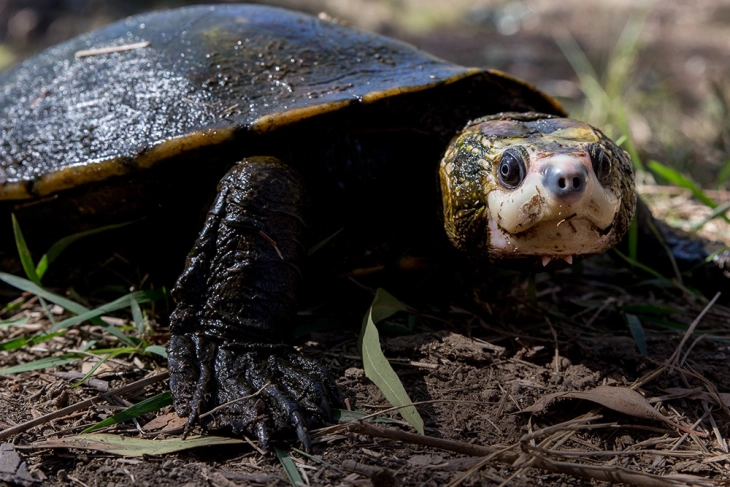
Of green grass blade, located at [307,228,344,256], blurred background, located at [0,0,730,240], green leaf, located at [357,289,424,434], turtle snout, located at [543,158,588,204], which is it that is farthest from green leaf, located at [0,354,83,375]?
blurred background, located at [0,0,730,240]

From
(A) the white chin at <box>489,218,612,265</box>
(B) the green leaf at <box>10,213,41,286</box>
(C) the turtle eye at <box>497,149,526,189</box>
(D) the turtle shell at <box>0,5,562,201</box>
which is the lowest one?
(B) the green leaf at <box>10,213,41,286</box>

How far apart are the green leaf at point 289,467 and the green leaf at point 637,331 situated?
1.22 meters

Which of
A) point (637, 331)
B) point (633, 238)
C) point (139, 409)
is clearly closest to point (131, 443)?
point (139, 409)

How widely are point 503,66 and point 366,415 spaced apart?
229 inches

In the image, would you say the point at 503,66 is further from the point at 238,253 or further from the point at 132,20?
the point at 238,253

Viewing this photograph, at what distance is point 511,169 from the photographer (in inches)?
71.5

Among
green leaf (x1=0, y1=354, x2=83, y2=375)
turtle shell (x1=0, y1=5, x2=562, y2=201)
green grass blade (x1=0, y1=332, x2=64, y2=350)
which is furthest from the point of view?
turtle shell (x1=0, y1=5, x2=562, y2=201)

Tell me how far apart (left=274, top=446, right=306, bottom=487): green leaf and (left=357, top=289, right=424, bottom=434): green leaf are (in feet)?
1.01

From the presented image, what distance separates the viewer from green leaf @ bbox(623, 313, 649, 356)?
214cm

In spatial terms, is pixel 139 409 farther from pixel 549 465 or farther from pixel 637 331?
pixel 637 331

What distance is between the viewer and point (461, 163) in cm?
207

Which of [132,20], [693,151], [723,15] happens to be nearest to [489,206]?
[132,20]

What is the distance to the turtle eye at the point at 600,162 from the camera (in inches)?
69.4

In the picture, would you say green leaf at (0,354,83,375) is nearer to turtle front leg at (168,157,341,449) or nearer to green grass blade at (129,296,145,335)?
green grass blade at (129,296,145,335)
